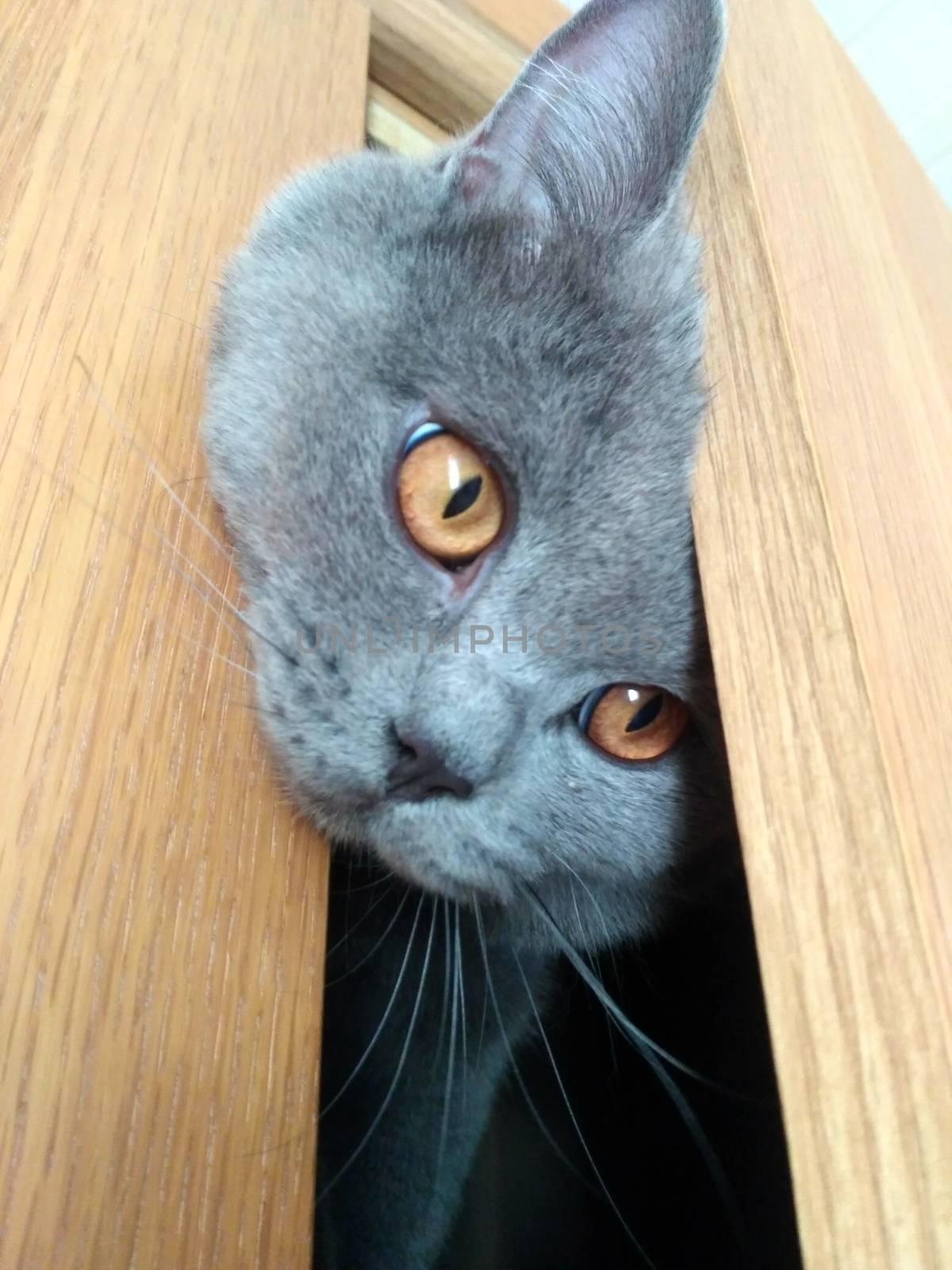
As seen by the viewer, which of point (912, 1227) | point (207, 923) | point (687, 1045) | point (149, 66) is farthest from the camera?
point (687, 1045)

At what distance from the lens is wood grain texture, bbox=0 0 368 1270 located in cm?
38

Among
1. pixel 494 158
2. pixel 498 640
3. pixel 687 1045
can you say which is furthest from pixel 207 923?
pixel 687 1045

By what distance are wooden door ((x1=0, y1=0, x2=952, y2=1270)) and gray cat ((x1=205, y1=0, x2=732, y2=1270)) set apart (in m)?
0.06

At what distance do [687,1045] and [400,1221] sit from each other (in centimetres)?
36

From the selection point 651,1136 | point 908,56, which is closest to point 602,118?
point 651,1136

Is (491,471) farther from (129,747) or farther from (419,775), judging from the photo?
(129,747)

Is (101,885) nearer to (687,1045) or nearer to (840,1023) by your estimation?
(840,1023)

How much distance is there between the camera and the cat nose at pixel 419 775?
2.02 feet

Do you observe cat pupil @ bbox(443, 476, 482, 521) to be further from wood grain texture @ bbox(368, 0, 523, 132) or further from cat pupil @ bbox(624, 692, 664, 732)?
wood grain texture @ bbox(368, 0, 523, 132)

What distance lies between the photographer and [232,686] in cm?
54

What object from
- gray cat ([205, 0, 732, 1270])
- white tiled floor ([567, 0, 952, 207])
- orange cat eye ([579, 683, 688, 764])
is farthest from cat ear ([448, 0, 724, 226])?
white tiled floor ([567, 0, 952, 207])

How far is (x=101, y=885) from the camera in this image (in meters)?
0.40

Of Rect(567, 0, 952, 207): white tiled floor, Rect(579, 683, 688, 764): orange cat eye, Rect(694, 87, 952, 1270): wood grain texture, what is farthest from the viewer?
Rect(567, 0, 952, 207): white tiled floor

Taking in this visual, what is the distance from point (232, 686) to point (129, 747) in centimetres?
11
